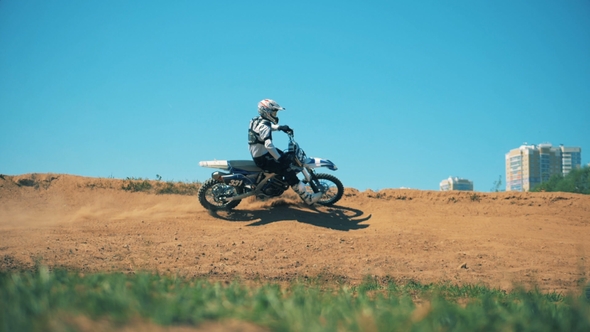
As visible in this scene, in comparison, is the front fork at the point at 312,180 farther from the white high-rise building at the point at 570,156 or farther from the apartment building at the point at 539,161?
the white high-rise building at the point at 570,156

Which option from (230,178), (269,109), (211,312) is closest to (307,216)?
(230,178)

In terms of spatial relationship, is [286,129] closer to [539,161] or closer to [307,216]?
[307,216]

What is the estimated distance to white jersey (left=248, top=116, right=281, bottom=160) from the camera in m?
12.4

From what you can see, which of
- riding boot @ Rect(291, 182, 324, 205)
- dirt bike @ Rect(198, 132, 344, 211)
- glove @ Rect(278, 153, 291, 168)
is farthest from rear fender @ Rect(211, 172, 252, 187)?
riding boot @ Rect(291, 182, 324, 205)

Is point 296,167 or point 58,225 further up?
point 296,167

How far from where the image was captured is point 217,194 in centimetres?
1296

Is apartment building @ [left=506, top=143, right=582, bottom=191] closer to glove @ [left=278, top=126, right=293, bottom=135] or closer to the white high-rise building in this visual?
the white high-rise building

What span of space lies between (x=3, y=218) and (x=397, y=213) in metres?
8.84

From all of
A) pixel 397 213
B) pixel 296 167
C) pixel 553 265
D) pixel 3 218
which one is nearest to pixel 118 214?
pixel 3 218

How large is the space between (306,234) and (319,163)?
2397mm

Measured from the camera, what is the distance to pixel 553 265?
9969 mm

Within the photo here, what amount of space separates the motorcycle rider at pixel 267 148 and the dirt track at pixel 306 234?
3.00 ft

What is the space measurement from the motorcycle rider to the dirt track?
914mm

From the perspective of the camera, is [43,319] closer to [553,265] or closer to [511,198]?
[553,265]
